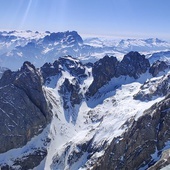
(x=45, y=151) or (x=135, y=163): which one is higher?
(x=135, y=163)

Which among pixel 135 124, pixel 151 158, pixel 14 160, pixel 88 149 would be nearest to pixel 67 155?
pixel 88 149

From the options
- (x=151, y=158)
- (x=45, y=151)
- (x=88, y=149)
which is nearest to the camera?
(x=151, y=158)

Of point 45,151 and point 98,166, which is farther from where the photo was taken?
point 45,151

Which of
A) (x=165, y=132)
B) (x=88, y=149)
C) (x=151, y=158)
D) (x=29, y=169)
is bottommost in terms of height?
(x=29, y=169)

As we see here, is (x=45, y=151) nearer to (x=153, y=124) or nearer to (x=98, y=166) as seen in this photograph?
(x=98, y=166)

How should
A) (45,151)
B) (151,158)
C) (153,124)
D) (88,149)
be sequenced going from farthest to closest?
(45,151)
(88,149)
(153,124)
(151,158)

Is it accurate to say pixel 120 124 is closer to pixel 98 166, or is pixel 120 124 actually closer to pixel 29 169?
pixel 98 166
